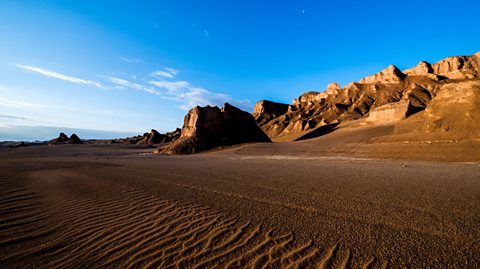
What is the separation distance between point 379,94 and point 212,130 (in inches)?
2974

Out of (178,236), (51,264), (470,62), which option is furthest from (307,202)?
(470,62)

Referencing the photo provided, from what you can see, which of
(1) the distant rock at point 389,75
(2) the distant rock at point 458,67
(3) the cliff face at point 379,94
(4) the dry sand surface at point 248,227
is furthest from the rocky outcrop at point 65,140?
(2) the distant rock at point 458,67

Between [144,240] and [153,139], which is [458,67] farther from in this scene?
[144,240]

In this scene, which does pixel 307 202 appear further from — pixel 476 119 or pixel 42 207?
Answer: pixel 476 119

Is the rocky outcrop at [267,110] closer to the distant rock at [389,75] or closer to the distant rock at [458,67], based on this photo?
the distant rock at [389,75]

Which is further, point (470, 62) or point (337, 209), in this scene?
point (470, 62)

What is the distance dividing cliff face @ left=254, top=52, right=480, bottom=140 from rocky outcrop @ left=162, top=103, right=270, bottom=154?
26.1 meters

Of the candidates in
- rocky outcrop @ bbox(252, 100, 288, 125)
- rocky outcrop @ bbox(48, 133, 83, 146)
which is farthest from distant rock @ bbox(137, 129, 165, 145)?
rocky outcrop @ bbox(252, 100, 288, 125)

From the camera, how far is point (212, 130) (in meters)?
39.7

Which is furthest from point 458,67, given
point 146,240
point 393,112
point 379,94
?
point 146,240

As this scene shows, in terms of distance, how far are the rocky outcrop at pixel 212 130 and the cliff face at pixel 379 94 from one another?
26.1 metres

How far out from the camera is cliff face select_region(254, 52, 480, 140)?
7101 centimetres

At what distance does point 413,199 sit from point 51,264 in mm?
8029

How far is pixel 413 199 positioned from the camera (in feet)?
19.1
